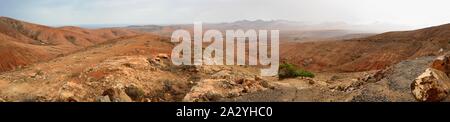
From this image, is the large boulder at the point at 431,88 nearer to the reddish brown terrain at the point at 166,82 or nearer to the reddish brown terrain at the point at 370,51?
the reddish brown terrain at the point at 166,82

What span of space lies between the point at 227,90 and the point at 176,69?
5.07 metres

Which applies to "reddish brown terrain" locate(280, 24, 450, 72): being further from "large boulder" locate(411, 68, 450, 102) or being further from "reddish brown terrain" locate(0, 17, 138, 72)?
"reddish brown terrain" locate(0, 17, 138, 72)

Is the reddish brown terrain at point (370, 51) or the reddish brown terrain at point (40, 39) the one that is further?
the reddish brown terrain at point (40, 39)

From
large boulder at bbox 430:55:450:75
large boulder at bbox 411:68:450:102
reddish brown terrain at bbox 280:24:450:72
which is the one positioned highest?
large boulder at bbox 430:55:450:75

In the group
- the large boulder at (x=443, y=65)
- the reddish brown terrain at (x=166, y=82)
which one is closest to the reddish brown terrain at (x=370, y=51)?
the reddish brown terrain at (x=166, y=82)

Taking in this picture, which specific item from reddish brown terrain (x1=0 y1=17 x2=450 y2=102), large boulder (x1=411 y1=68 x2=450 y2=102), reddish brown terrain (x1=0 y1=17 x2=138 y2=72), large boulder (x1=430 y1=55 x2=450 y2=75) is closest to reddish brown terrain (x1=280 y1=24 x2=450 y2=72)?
reddish brown terrain (x1=0 y1=17 x2=450 y2=102)

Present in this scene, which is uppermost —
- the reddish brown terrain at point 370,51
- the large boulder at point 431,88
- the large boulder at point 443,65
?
the large boulder at point 443,65

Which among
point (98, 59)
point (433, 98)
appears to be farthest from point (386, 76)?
point (98, 59)

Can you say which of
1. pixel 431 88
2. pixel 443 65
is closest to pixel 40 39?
pixel 443 65

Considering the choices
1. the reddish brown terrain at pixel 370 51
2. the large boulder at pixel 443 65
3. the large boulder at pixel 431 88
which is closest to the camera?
the large boulder at pixel 431 88

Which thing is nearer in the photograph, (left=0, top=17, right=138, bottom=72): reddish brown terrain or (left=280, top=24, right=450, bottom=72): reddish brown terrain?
(left=280, top=24, right=450, bottom=72): reddish brown terrain

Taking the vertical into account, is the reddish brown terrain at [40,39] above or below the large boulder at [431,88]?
below

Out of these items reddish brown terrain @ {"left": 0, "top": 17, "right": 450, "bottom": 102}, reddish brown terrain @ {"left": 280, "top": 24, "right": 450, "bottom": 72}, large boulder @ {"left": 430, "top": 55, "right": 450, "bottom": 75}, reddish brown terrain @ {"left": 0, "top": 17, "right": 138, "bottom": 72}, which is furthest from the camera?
reddish brown terrain @ {"left": 0, "top": 17, "right": 138, "bottom": 72}

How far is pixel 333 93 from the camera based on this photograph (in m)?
14.0
